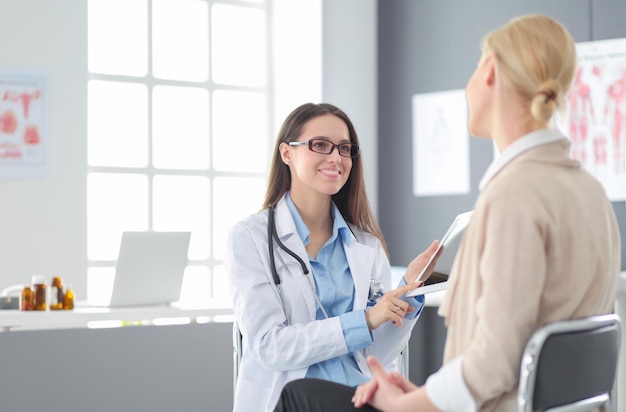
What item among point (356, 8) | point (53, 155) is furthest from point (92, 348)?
point (356, 8)

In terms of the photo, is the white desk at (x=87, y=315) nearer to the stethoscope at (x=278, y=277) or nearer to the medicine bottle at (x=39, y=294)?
the medicine bottle at (x=39, y=294)

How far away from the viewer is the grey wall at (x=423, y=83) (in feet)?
16.5

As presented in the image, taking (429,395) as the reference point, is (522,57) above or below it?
above

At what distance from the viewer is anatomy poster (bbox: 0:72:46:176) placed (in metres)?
4.89

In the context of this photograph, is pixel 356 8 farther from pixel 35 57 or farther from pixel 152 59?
pixel 35 57

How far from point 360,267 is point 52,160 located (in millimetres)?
3069

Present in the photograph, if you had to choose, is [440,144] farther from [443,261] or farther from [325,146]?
[443,261]

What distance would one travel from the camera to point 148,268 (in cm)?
356

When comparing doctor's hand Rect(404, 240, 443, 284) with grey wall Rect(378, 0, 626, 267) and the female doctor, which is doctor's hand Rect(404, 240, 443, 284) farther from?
grey wall Rect(378, 0, 626, 267)

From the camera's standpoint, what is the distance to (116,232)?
5.41 m

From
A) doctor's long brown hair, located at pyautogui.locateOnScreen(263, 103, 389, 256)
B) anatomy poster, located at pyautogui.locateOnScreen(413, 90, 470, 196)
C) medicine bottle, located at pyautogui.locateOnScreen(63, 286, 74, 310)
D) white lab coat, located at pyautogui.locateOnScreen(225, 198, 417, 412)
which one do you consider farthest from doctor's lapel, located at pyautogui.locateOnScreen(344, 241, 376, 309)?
anatomy poster, located at pyautogui.locateOnScreen(413, 90, 470, 196)

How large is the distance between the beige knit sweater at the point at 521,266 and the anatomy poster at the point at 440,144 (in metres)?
4.05

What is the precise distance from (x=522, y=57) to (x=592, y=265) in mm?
355

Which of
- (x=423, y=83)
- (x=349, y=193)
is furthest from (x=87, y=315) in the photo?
(x=423, y=83)
